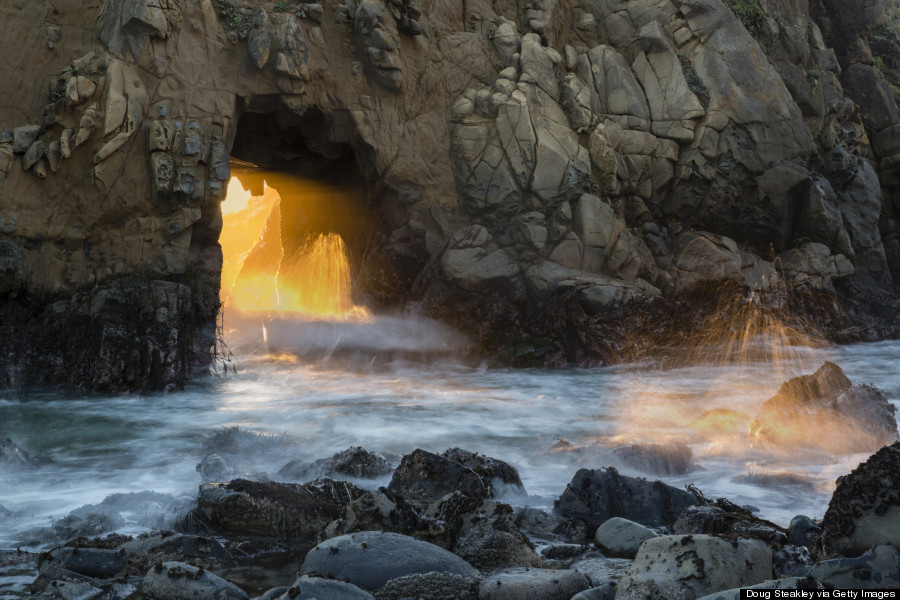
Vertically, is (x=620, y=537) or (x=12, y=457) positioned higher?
(x=620, y=537)

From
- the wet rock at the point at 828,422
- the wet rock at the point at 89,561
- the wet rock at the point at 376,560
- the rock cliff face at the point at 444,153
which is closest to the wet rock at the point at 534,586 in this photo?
the wet rock at the point at 376,560

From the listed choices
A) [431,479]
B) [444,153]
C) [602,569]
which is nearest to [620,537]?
[602,569]

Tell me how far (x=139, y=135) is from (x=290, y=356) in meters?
5.83

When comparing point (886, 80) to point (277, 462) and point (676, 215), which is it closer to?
point (676, 215)

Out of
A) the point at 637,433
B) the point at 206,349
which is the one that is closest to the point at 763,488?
the point at 637,433

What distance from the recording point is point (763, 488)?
21.5 feet

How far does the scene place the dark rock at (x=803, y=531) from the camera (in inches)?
194

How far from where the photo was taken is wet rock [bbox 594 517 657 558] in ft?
16.5

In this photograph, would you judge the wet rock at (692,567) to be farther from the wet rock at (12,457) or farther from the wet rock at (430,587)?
the wet rock at (12,457)

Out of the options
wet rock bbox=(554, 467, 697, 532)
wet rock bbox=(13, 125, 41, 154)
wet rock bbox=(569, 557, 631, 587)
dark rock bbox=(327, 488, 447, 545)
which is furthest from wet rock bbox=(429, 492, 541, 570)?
wet rock bbox=(13, 125, 41, 154)

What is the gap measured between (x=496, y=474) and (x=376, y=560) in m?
2.38

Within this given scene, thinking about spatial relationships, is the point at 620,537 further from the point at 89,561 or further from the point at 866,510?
the point at 89,561

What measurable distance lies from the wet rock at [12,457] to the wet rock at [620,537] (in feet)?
17.9

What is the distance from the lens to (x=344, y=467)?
711 centimetres
